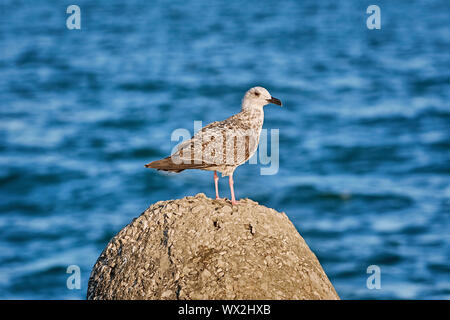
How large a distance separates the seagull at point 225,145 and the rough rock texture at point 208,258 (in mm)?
566

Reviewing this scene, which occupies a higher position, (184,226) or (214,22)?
(214,22)

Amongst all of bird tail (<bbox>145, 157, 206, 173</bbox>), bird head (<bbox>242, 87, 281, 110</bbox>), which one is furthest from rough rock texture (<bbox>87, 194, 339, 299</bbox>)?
bird head (<bbox>242, 87, 281, 110</bbox>)

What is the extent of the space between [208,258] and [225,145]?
2020mm

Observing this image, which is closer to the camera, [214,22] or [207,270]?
[207,270]

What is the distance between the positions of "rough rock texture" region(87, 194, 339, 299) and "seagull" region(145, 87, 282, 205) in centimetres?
57

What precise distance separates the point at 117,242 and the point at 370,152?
3899cm

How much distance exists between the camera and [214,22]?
88625mm

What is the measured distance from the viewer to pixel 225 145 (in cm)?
1130

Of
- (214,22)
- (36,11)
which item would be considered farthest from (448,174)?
(36,11)

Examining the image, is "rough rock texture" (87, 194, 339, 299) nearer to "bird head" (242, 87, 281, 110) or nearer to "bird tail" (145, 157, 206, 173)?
"bird tail" (145, 157, 206, 173)

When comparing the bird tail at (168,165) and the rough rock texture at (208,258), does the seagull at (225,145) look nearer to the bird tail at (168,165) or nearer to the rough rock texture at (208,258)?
the bird tail at (168,165)

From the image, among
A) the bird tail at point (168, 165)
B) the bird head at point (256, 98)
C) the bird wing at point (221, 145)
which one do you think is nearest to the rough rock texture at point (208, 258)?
the bird tail at point (168, 165)

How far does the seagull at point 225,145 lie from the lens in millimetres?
10969
